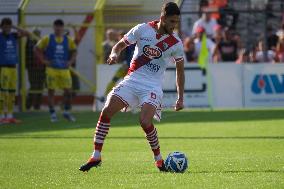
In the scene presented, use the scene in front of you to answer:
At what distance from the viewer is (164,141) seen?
18391 millimetres

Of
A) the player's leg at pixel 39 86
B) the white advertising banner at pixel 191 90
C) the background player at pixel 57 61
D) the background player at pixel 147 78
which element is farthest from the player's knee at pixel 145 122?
the player's leg at pixel 39 86

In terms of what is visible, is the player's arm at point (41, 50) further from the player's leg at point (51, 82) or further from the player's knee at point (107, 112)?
the player's knee at point (107, 112)

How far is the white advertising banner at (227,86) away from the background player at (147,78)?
15831 millimetres

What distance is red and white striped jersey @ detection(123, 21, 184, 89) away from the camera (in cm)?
1306

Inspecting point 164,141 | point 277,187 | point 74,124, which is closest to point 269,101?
point 74,124

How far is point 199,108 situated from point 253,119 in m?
5.07

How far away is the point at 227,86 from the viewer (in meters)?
29.1

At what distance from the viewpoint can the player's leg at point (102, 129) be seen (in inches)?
500

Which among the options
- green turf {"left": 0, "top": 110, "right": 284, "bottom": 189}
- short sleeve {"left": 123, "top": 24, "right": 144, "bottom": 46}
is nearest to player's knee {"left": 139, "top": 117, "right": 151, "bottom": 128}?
green turf {"left": 0, "top": 110, "right": 284, "bottom": 189}

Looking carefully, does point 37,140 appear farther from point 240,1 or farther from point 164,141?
point 240,1

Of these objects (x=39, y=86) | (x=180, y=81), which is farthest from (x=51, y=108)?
(x=180, y=81)

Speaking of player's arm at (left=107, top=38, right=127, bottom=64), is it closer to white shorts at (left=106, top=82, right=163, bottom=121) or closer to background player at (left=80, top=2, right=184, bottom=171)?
background player at (left=80, top=2, right=184, bottom=171)

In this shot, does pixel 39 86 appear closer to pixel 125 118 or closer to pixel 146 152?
pixel 125 118

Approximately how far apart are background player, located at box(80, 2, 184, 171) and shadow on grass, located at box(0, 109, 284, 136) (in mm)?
8668
